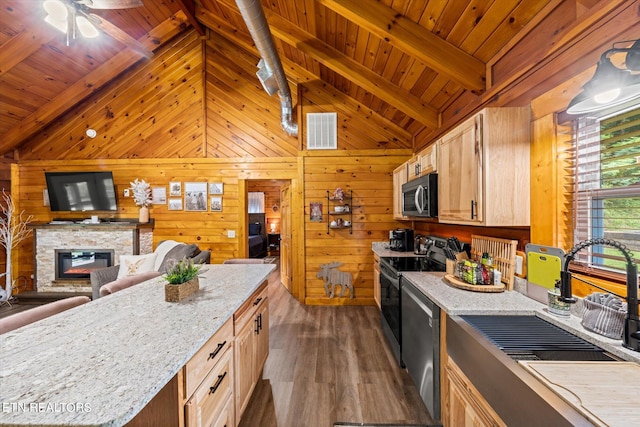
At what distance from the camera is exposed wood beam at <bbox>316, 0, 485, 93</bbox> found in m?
2.08

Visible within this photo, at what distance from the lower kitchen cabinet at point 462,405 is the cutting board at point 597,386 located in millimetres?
300

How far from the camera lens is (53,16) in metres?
2.32

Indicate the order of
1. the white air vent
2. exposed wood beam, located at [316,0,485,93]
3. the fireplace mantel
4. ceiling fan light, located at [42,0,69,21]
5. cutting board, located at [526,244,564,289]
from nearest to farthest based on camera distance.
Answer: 1. cutting board, located at [526,244,564,289]
2. exposed wood beam, located at [316,0,485,93]
3. ceiling fan light, located at [42,0,69,21]
4. the white air vent
5. the fireplace mantel

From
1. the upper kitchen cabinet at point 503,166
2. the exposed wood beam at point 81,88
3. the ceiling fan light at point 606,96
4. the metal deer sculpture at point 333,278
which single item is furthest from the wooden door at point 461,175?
the exposed wood beam at point 81,88

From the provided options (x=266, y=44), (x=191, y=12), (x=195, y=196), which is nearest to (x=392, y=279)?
(x=266, y=44)

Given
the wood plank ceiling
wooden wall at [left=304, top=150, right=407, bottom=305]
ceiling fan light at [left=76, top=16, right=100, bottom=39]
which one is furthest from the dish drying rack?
ceiling fan light at [left=76, top=16, right=100, bottom=39]

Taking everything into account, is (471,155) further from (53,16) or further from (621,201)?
(53,16)

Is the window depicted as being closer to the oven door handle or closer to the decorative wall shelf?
the oven door handle

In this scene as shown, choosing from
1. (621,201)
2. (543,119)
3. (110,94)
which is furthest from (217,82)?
(621,201)

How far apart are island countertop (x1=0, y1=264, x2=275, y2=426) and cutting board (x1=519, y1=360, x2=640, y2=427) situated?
130cm

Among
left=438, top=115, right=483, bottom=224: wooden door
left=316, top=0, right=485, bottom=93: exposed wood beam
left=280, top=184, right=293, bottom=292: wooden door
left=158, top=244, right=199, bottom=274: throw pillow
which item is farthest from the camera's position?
left=280, top=184, right=293, bottom=292: wooden door

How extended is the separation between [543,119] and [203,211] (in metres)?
4.56

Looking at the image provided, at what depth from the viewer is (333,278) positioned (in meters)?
4.04

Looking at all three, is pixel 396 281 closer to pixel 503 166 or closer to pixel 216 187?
pixel 503 166
